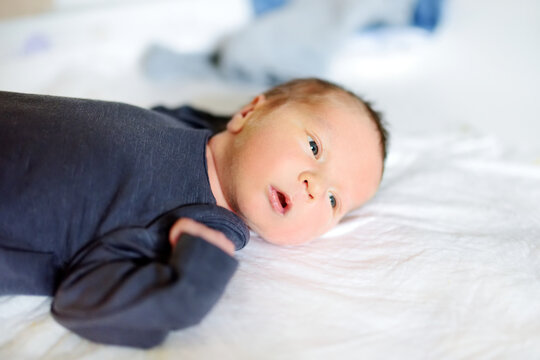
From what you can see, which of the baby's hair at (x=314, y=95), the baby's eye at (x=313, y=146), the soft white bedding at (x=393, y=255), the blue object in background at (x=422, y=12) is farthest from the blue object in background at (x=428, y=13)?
the baby's eye at (x=313, y=146)

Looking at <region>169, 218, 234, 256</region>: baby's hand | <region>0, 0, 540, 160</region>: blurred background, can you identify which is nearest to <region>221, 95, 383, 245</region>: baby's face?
<region>169, 218, 234, 256</region>: baby's hand

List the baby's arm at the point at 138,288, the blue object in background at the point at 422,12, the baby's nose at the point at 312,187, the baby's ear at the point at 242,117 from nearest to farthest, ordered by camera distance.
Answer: the baby's arm at the point at 138,288, the baby's nose at the point at 312,187, the baby's ear at the point at 242,117, the blue object in background at the point at 422,12

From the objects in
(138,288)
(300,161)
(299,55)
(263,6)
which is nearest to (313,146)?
(300,161)

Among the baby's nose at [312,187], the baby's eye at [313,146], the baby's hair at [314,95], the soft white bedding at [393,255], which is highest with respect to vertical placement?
the baby's hair at [314,95]

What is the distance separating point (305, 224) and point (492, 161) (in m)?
0.60

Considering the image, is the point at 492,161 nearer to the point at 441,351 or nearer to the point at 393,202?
the point at 393,202

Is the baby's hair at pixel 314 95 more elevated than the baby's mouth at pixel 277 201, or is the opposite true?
the baby's hair at pixel 314 95

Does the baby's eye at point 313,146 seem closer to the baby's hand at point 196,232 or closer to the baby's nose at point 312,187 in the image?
the baby's nose at point 312,187

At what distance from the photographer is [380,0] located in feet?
5.59

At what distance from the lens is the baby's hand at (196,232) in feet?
2.27

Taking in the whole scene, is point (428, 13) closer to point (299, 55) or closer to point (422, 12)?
point (422, 12)

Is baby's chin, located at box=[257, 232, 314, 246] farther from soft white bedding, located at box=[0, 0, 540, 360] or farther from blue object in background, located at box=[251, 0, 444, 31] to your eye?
blue object in background, located at box=[251, 0, 444, 31]

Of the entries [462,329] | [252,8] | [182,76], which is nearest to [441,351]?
[462,329]

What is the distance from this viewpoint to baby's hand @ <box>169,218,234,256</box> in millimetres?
690
